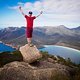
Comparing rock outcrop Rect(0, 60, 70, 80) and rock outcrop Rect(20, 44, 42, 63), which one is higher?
rock outcrop Rect(20, 44, 42, 63)

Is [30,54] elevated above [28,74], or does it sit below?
above

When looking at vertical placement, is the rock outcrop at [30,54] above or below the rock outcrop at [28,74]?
above

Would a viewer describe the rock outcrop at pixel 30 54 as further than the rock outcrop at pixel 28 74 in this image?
Yes

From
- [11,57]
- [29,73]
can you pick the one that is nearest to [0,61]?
[11,57]

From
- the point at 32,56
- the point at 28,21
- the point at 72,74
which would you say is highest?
the point at 28,21

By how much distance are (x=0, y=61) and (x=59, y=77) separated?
15.4 ft

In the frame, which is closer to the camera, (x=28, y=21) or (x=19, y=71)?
(x=19, y=71)

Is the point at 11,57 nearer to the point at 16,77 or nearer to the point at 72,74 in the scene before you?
the point at 16,77

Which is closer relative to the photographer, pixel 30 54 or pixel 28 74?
pixel 28 74

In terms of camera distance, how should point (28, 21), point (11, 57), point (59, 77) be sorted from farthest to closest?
point (11, 57) < point (28, 21) < point (59, 77)

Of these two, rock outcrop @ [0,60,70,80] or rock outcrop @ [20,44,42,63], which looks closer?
rock outcrop @ [0,60,70,80]

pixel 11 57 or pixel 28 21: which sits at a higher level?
pixel 28 21

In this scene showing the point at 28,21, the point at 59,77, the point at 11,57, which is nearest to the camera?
the point at 59,77

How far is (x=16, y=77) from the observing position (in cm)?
975
